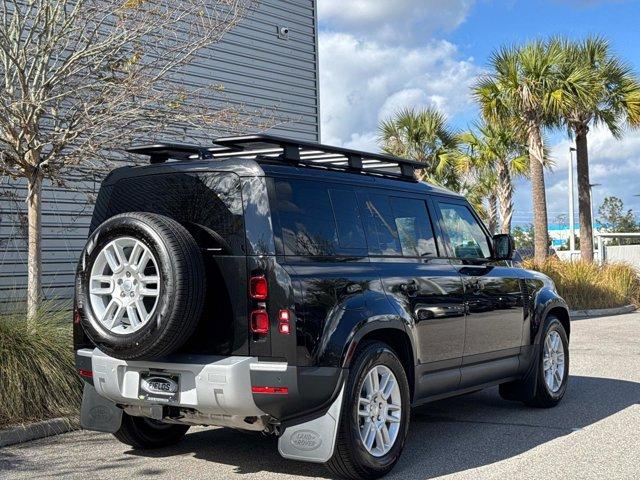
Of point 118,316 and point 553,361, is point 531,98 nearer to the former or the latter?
point 553,361

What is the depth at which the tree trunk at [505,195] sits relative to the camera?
27656 millimetres

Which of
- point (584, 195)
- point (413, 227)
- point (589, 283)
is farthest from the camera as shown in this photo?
point (584, 195)

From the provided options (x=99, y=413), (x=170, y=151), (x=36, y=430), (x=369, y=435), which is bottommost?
(x=36, y=430)

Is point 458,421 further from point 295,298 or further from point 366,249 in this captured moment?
point 295,298

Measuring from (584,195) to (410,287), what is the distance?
63.6 feet

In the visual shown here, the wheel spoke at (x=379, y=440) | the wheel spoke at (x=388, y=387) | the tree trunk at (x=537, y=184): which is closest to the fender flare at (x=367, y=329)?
the wheel spoke at (x=388, y=387)

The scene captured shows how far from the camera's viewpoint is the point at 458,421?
734 cm

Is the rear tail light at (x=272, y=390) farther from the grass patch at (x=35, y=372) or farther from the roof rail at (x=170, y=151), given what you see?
the grass patch at (x=35, y=372)

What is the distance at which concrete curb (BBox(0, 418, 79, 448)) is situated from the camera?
658cm

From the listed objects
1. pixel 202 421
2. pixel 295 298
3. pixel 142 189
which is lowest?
pixel 202 421

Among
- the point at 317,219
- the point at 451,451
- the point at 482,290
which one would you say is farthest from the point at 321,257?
the point at 482,290

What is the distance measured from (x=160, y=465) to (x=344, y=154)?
2.61m

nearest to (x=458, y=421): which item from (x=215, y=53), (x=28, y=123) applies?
(x=28, y=123)

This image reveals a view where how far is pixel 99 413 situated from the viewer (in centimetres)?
588
